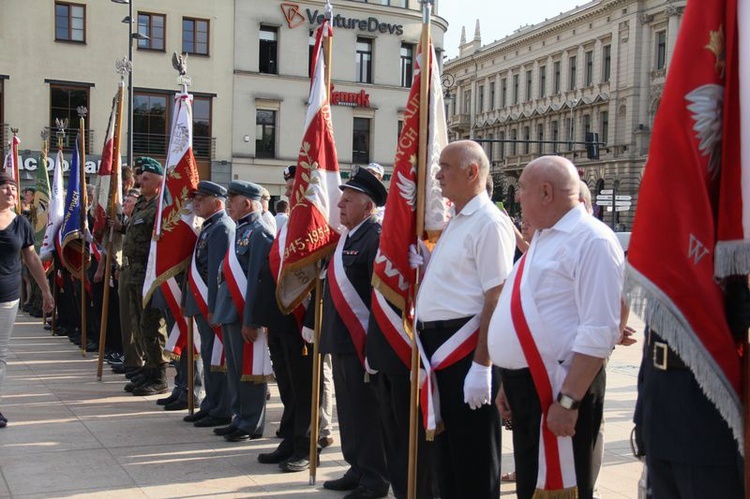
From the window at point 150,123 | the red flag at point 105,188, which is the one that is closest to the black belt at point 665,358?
the red flag at point 105,188

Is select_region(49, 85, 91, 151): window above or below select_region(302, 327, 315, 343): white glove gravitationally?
above

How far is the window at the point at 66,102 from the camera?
3164 cm

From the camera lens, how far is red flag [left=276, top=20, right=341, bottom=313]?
572 centimetres

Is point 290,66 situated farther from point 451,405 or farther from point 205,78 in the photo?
point 451,405

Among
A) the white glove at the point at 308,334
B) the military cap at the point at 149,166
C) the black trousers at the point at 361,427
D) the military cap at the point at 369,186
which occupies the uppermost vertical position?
the military cap at the point at 149,166

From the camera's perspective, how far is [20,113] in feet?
102

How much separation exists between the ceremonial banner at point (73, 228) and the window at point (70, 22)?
21.9 metres

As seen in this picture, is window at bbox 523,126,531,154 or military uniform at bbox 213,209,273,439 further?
window at bbox 523,126,531,154

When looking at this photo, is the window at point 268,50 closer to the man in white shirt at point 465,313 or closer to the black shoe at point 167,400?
the black shoe at point 167,400

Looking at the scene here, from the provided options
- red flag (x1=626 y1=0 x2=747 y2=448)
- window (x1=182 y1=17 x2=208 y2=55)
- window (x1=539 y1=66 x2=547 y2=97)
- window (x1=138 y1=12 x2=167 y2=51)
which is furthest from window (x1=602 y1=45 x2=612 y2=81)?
red flag (x1=626 y1=0 x2=747 y2=448)

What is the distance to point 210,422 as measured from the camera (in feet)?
23.4

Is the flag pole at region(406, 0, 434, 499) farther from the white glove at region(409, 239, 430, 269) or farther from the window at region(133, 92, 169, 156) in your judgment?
the window at region(133, 92, 169, 156)

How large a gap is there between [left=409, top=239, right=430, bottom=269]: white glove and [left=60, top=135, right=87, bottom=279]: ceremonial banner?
25.4 ft

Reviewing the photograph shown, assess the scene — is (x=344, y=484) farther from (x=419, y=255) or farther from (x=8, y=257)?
(x=8, y=257)
